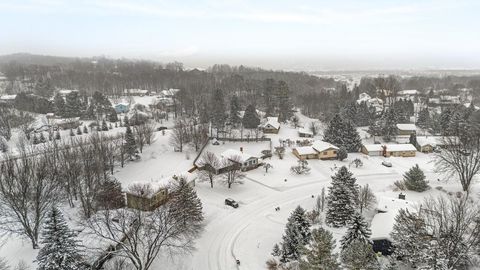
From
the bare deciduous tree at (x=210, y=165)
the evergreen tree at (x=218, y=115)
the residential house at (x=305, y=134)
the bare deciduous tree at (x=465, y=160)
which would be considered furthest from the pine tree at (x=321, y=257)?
the residential house at (x=305, y=134)

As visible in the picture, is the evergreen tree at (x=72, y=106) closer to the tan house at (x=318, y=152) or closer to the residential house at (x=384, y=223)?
the tan house at (x=318, y=152)

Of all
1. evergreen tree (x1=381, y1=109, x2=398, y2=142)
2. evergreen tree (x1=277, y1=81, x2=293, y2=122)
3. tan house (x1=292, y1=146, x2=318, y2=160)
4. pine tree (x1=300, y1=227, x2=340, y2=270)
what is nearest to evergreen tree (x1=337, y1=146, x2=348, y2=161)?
tan house (x1=292, y1=146, x2=318, y2=160)

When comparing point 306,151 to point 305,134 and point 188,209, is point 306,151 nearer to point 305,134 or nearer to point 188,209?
point 305,134

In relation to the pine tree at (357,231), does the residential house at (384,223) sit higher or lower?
lower

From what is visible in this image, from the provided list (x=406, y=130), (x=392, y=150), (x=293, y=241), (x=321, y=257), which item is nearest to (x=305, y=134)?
(x=392, y=150)

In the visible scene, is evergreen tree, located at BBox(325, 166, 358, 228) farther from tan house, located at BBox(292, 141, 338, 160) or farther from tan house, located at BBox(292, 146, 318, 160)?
tan house, located at BBox(292, 141, 338, 160)
